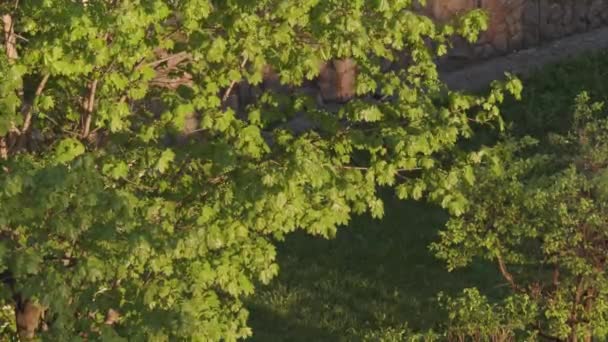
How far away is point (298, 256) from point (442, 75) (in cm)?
696

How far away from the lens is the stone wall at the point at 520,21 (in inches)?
943

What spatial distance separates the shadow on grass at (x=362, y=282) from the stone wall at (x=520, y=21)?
5.55 meters

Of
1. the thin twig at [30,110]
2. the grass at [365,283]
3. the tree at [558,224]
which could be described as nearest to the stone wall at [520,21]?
the grass at [365,283]

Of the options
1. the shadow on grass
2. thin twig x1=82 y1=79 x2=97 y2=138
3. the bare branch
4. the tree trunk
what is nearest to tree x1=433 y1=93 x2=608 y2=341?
the shadow on grass

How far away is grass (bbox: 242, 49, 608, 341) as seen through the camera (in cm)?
1506

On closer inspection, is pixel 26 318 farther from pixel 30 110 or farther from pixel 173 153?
pixel 173 153

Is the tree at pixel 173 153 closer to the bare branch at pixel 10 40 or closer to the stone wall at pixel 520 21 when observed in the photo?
the bare branch at pixel 10 40

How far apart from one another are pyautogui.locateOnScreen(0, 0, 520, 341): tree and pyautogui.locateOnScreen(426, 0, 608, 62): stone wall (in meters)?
14.5

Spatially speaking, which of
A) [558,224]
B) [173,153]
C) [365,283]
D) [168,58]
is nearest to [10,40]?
[168,58]

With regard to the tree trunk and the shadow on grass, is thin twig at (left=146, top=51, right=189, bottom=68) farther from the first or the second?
the shadow on grass

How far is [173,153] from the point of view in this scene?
8.47 metres

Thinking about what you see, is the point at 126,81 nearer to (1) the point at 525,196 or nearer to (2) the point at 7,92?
(2) the point at 7,92

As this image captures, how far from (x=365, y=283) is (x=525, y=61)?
904 cm

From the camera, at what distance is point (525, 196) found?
11.1 meters
